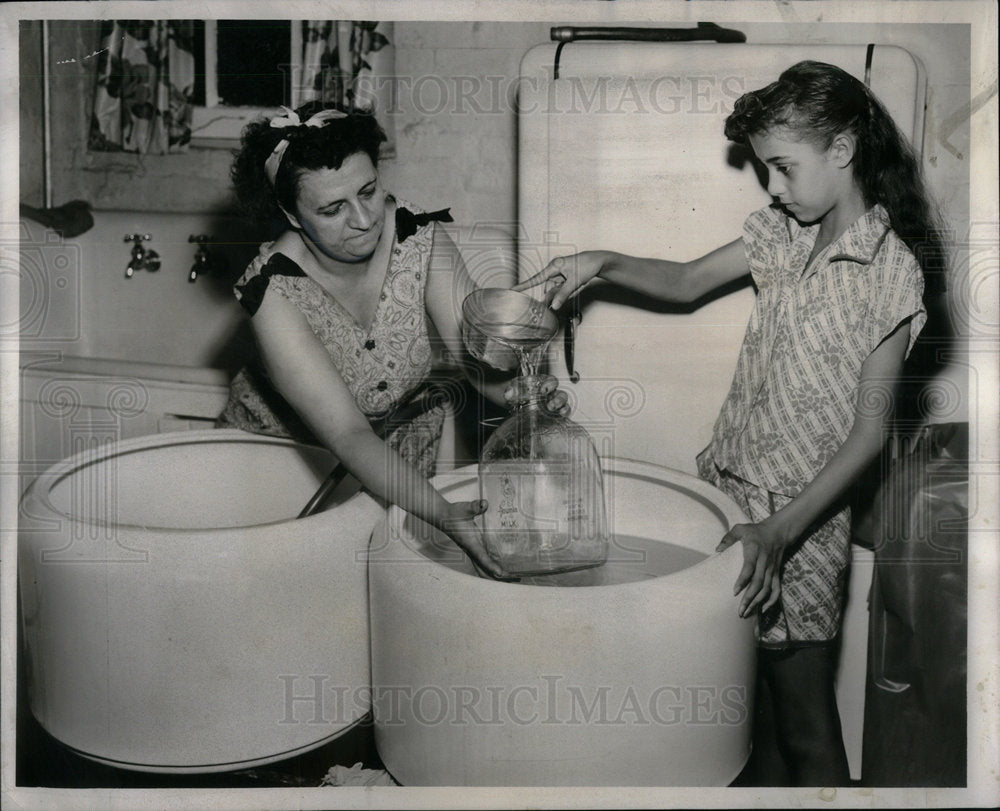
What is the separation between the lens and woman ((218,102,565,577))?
2.85 feet

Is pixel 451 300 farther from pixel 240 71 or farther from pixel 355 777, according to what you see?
pixel 355 777

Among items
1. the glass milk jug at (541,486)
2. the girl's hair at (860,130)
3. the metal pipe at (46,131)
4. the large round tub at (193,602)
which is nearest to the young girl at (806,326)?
the girl's hair at (860,130)

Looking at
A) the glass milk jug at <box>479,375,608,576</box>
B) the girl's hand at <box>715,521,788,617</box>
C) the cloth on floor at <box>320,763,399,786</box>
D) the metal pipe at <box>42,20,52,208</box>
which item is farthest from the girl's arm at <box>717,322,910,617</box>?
the metal pipe at <box>42,20,52,208</box>

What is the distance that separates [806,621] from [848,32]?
1.76ft

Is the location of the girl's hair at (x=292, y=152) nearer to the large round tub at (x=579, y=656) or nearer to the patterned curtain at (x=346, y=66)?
the patterned curtain at (x=346, y=66)

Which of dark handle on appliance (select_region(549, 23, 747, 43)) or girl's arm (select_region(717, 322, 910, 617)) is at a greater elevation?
dark handle on appliance (select_region(549, 23, 747, 43))

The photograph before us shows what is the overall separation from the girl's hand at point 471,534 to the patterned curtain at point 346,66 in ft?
1.21

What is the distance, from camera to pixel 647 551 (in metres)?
0.86

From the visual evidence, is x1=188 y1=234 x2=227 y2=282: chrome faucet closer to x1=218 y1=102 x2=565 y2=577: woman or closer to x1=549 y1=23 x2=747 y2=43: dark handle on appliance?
x1=218 y1=102 x2=565 y2=577: woman

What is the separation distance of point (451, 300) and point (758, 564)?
36 centimetres

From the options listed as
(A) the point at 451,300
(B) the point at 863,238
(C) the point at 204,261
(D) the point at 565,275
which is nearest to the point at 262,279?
(C) the point at 204,261

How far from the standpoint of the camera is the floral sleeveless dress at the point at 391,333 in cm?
88

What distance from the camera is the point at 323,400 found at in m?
0.89

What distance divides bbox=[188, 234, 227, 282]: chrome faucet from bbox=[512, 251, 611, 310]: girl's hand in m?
0.27
